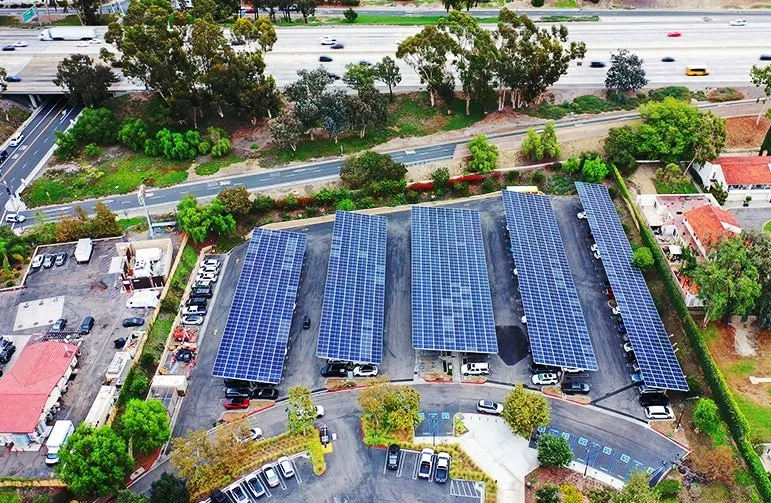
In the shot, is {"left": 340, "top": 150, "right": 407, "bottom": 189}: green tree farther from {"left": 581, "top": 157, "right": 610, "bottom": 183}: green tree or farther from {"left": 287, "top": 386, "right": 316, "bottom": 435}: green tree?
{"left": 287, "top": 386, "right": 316, "bottom": 435}: green tree

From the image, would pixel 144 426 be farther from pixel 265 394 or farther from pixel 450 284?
pixel 450 284

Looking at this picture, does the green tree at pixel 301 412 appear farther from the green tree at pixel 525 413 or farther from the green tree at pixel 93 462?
the green tree at pixel 525 413

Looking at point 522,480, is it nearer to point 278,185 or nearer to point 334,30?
point 278,185

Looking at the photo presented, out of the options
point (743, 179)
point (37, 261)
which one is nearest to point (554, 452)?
point (743, 179)

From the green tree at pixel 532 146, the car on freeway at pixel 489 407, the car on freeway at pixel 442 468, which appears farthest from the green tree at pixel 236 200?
the car on freeway at pixel 442 468

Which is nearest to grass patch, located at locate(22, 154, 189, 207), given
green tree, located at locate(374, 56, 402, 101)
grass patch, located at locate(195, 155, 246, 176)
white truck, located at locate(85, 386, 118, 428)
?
grass patch, located at locate(195, 155, 246, 176)

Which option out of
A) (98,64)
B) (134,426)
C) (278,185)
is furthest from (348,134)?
(134,426)
